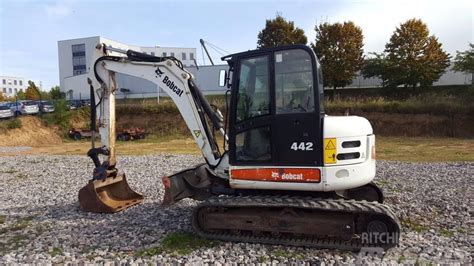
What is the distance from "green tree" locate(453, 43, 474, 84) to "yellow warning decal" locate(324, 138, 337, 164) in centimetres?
3379

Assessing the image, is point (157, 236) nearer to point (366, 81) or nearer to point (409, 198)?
point (409, 198)

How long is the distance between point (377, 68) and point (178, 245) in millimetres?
35759

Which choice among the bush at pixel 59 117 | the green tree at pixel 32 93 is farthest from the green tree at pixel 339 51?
the green tree at pixel 32 93

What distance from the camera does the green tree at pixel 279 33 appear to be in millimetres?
42625

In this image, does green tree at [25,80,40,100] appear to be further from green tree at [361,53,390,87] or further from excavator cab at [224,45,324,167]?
excavator cab at [224,45,324,167]

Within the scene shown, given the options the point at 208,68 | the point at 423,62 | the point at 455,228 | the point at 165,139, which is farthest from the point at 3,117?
the point at 423,62

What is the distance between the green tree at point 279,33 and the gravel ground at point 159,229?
110 ft

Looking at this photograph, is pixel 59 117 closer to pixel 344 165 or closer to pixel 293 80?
pixel 293 80

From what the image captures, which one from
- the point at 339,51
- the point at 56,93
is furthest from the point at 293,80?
the point at 56,93

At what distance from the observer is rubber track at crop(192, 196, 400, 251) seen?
17.0 ft

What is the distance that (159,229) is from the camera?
641 cm

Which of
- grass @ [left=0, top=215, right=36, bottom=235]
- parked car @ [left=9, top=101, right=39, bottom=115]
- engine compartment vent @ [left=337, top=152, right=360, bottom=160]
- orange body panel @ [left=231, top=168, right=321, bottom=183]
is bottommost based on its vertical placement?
grass @ [left=0, top=215, right=36, bottom=235]

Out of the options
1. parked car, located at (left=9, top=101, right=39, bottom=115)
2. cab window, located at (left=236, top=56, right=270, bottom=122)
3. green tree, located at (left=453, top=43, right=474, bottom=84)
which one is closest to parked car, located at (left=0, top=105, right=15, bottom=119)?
parked car, located at (left=9, top=101, right=39, bottom=115)

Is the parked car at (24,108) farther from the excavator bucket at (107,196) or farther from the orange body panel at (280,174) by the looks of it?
the orange body panel at (280,174)
